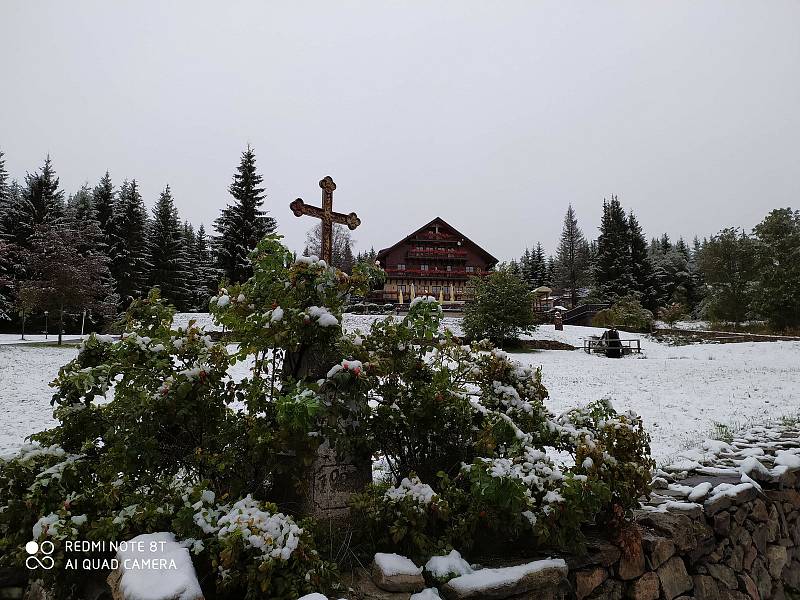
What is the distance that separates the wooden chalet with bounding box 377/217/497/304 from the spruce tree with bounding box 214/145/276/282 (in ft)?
47.6

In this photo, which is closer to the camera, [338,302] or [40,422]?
[338,302]

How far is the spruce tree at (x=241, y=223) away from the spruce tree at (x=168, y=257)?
604cm

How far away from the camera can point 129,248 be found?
30.1m

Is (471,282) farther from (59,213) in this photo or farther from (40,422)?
(59,213)

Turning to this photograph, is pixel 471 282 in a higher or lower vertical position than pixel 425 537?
higher

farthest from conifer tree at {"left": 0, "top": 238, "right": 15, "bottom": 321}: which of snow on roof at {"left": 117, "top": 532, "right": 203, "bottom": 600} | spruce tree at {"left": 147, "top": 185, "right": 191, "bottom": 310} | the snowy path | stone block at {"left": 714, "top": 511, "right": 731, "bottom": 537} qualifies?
stone block at {"left": 714, "top": 511, "right": 731, "bottom": 537}

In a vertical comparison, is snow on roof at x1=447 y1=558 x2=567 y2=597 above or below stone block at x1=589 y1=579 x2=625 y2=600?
above

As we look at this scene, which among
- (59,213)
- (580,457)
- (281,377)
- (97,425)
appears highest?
(59,213)

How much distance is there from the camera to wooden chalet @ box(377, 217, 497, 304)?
40.8 metres

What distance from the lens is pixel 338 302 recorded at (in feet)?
11.6

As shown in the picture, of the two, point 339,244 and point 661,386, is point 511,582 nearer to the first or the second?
point 661,386

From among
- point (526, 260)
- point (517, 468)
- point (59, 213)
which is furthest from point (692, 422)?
point (526, 260)

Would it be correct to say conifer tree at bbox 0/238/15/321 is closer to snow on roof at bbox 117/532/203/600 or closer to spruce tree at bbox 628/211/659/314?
snow on roof at bbox 117/532/203/600

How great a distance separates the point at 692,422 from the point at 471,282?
15.4m
